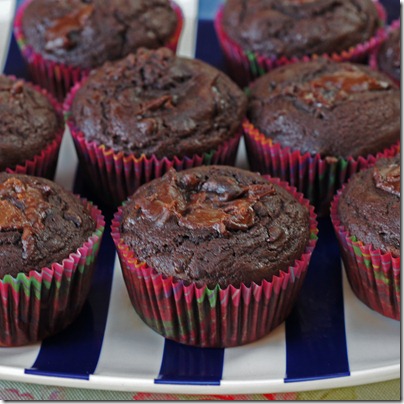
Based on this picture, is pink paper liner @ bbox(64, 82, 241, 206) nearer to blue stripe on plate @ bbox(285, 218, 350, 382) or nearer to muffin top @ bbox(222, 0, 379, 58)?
blue stripe on plate @ bbox(285, 218, 350, 382)

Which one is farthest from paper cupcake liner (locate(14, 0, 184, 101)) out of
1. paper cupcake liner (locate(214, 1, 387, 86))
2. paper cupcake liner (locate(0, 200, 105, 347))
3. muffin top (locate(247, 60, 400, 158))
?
paper cupcake liner (locate(0, 200, 105, 347))

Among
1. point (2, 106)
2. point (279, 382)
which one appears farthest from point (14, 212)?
point (279, 382)

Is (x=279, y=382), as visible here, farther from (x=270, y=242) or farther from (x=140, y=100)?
(x=140, y=100)

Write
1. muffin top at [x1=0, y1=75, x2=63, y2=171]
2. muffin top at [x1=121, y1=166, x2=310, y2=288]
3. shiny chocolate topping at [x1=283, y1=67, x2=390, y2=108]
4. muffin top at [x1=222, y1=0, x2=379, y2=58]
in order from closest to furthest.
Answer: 1. muffin top at [x1=121, y1=166, x2=310, y2=288]
2. muffin top at [x1=0, y1=75, x2=63, y2=171]
3. shiny chocolate topping at [x1=283, y1=67, x2=390, y2=108]
4. muffin top at [x1=222, y1=0, x2=379, y2=58]

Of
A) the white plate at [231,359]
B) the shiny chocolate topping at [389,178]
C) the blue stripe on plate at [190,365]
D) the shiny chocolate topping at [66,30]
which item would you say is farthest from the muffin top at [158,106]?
the blue stripe on plate at [190,365]

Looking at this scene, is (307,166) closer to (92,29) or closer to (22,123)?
(22,123)

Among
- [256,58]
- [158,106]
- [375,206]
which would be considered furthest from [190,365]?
[256,58]

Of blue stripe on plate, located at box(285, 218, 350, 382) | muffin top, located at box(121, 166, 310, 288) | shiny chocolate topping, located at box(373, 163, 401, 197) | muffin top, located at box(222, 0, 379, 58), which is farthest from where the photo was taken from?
muffin top, located at box(222, 0, 379, 58)
